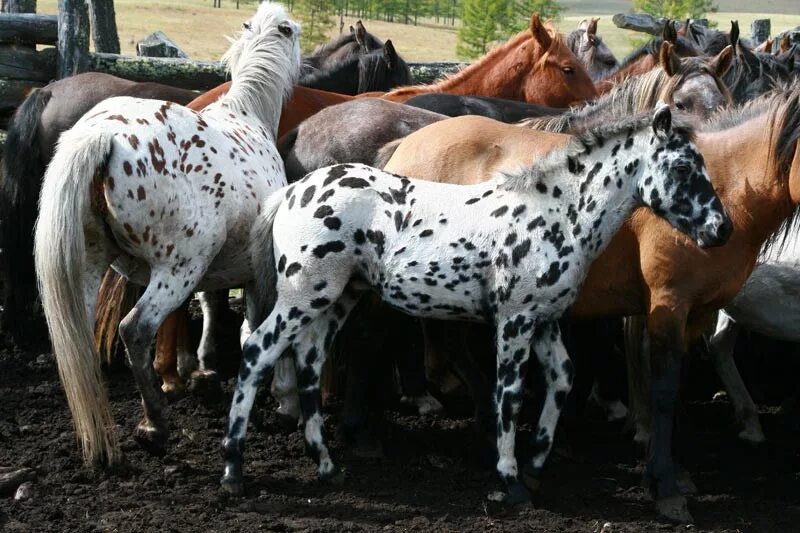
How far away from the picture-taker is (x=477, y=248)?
507 centimetres

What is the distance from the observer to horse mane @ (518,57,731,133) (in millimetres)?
6480

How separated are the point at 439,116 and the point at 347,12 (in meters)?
107

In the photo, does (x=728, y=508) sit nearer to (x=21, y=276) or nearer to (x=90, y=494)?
(x=90, y=494)

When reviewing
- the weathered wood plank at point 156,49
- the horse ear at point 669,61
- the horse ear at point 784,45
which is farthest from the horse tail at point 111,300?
the horse ear at point 784,45

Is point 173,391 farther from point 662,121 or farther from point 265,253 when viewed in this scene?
point 662,121

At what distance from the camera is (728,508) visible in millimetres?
5195

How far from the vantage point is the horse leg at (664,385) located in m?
5.09

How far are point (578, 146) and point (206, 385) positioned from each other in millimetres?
2931

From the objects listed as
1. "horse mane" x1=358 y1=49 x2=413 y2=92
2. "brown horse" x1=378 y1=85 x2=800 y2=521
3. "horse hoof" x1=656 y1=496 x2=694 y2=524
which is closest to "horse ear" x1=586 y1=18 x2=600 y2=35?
"horse mane" x1=358 y1=49 x2=413 y2=92

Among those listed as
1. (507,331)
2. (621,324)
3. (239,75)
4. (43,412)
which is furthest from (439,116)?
A: (43,412)

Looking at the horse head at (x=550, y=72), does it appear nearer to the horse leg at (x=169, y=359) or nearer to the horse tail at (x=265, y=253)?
the horse leg at (x=169, y=359)

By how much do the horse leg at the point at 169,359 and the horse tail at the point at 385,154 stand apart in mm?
1612

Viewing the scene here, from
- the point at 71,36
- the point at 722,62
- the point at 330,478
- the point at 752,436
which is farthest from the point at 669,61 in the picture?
the point at 71,36

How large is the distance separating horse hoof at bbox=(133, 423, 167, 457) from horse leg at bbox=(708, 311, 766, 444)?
3.48 meters
